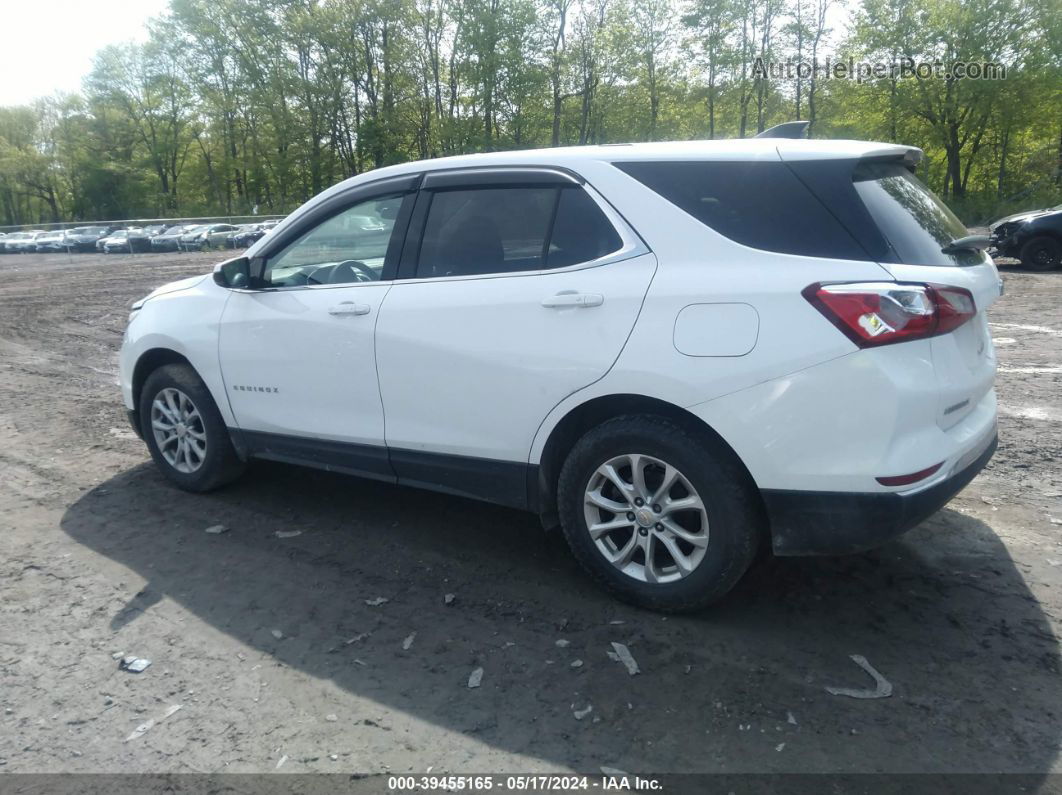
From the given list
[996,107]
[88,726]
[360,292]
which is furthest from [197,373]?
[996,107]

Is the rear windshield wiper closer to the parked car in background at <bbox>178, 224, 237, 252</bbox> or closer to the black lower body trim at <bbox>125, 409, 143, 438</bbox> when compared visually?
the black lower body trim at <bbox>125, 409, 143, 438</bbox>

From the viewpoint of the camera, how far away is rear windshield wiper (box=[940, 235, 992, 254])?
342 centimetres

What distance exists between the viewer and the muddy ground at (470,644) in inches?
111

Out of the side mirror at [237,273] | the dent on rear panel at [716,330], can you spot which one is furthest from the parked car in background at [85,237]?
the dent on rear panel at [716,330]

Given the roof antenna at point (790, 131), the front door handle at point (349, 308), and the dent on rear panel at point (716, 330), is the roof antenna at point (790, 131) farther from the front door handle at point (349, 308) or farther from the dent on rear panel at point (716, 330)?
the front door handle at point (349, 308)

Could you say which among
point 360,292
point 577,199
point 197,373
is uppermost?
point 577,199

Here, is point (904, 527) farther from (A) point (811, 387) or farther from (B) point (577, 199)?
(B) point (577, 199)

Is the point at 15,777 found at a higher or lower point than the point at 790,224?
lower

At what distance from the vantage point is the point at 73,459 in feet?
19.8

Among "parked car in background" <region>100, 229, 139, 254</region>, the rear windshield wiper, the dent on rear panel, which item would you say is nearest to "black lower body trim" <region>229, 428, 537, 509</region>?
the dent on rear panel

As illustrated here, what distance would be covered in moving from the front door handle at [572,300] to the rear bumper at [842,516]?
102 cm

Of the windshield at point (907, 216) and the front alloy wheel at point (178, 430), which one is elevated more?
the windshield at point (907, 216)

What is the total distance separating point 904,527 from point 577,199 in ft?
6.16

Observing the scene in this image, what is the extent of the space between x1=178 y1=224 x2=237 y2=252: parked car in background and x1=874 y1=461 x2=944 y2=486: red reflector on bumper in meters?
40.4
